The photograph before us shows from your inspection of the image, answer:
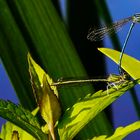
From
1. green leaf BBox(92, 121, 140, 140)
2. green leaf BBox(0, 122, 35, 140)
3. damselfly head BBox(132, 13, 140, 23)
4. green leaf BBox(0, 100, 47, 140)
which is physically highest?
damselfly head BBox(132, 13, 140, 23)

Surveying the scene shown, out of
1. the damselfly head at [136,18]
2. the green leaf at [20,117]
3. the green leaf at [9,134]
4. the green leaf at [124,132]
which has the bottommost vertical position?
the green leaf at [124,132]

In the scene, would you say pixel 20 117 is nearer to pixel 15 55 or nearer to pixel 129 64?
pixel 129 64

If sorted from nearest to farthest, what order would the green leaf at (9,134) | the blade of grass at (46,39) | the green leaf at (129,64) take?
the green leaf at (9,134) → the green leaf at (129,64) → the blade of grass at (46,39)

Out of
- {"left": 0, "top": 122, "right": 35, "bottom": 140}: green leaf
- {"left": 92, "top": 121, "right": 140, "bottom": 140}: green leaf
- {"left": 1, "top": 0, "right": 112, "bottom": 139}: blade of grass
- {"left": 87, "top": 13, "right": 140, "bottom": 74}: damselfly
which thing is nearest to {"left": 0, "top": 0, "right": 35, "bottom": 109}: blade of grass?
{"left": 1, "top": 0, "right": 112, "bottom": 139}: blade of grass

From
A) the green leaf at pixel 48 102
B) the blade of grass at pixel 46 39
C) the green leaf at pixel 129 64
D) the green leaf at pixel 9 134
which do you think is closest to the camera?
the green leaf at pixel 48 102

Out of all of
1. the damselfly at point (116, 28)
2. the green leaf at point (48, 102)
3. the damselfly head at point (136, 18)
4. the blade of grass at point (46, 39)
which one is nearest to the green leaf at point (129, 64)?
the damselfly at point (116, 28)

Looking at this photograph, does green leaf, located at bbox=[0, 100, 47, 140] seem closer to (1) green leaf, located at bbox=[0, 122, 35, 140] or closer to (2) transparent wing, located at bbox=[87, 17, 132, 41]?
(1) green leaf, located at bbox=[0, 122, 35, 140]

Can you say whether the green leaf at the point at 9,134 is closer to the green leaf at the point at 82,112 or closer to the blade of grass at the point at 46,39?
the green leaf at the point at 82,112

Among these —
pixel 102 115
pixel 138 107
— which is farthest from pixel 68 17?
pixel 102 115
